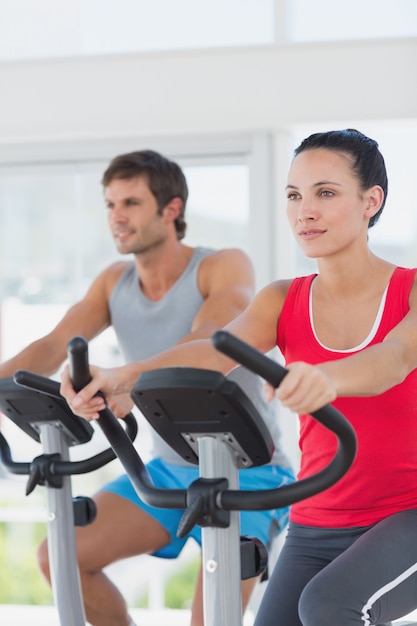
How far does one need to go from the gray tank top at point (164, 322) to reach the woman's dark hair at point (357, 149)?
94 centimetres

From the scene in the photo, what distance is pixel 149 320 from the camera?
3051 mm

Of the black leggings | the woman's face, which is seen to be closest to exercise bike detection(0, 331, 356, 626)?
the black leggings

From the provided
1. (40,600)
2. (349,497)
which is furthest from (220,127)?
(40,600)

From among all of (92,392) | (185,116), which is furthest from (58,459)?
(185,116)

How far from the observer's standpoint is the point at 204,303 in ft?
9.46

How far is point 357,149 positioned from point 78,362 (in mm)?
798

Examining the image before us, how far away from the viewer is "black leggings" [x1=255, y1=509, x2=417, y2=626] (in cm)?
174

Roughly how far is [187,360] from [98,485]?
2553 mm

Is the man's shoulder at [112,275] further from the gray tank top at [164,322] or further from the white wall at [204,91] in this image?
the white wall at [204,91]

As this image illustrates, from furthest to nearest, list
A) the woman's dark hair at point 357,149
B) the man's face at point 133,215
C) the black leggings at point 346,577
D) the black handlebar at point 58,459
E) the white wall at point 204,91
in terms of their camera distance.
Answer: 1. the white wall at point 204,91
2. the man's face at point 133,215
3. the woman's dark hair at point 357,149
4. the black handlebar at point 58,459
5. the black leggings at point 346,577

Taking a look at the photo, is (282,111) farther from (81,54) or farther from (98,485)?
(98,485)

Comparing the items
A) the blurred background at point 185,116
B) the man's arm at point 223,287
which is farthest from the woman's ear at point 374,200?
the blurred background at point 185,116

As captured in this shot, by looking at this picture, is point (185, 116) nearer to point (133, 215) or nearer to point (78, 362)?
point (133, 215)

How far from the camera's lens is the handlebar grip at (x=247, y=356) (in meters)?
1.33
